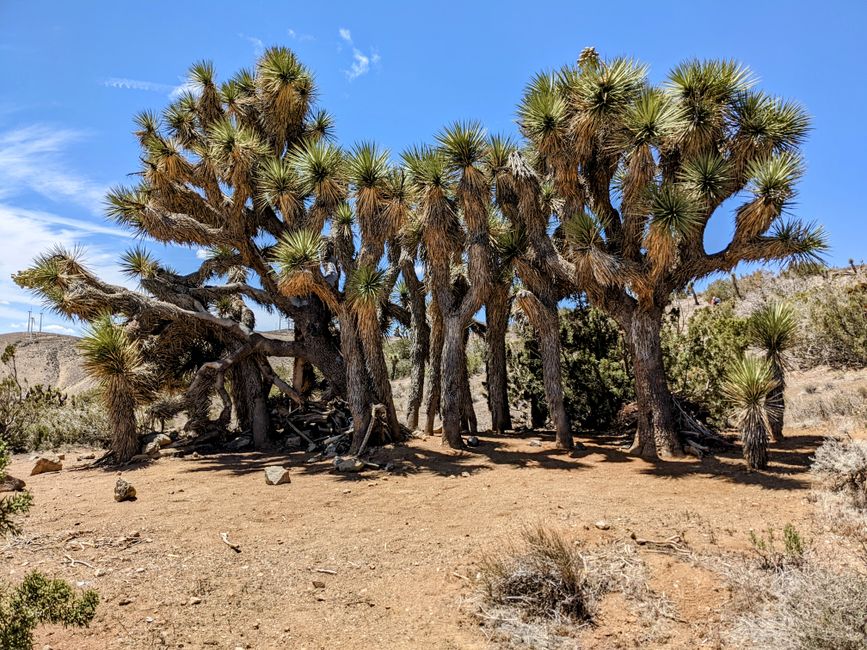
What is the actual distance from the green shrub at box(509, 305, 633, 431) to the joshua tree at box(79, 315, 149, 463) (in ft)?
30.4

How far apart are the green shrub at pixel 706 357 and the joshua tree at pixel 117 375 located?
11912 millimetres

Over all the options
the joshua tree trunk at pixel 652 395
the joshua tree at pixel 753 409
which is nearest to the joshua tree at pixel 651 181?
the joshua tree trunk at pixel 652 395

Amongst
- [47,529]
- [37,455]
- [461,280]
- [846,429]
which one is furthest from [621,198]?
[37,455]

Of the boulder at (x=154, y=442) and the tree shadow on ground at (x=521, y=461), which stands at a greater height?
the boulder at (x=154, y=442)

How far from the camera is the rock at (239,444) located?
41.9 ft

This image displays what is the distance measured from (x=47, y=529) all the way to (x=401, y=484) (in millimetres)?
4752

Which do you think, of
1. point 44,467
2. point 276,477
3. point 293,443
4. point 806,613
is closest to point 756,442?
point 806,613

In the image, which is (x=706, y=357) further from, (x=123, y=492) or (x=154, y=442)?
(x=154, y=442)

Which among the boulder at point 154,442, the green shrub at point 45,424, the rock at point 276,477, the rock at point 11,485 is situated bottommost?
the rock at point 276,477

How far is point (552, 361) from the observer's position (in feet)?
36.9

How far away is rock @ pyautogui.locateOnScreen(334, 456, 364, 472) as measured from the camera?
963cm

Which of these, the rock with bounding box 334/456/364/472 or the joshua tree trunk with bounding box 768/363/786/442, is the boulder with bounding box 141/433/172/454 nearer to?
the rock with bounding box 334/456/364/472

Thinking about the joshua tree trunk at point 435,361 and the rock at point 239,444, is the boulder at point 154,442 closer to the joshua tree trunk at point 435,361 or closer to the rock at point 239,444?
the rock at point 239,444

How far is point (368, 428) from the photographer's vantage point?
11023mm
